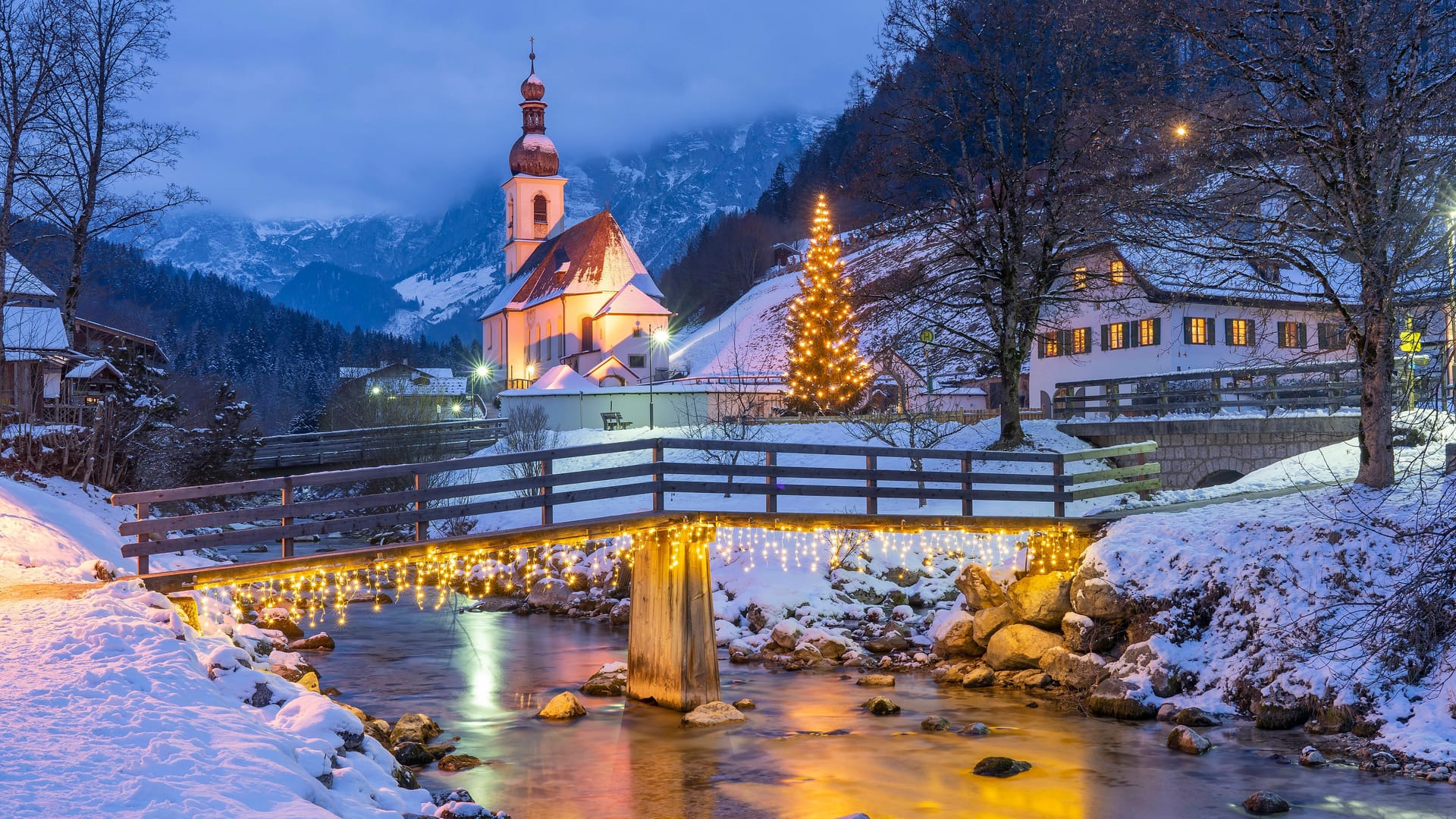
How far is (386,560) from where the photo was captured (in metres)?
14.7

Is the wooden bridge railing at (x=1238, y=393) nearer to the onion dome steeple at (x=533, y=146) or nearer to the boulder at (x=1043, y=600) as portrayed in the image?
the boulder at (x=1043, y=600)

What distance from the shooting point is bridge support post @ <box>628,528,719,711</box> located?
16.8m

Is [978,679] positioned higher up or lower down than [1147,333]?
lower down

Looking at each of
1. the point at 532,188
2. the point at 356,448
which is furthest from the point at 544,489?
the point at 532,188

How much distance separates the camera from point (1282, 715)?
15.0 m

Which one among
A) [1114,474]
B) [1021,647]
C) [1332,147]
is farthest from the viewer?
[1114,474]

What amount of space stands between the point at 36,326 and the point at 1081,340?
3600cm

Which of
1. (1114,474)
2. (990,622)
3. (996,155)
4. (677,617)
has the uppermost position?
(996,155)

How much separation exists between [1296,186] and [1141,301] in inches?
943

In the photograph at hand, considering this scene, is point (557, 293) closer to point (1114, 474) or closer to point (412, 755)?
point (1114, 474)

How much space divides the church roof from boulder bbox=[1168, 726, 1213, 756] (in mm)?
64546

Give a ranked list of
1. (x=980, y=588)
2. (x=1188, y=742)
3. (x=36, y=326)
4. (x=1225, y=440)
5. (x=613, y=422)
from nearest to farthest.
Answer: (x=1188, y=742), (x=980, y=588), (x=1225, y=440), (x=36, y=326), (x=613, y=422)

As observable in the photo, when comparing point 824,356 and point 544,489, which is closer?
point 544,489

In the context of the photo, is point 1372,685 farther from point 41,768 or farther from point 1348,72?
point 41,768
